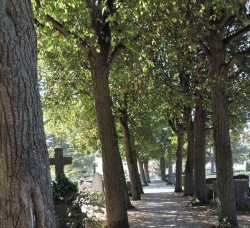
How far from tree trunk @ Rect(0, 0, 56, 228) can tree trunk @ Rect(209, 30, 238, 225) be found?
278 inches

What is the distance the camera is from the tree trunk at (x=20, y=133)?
122 inches

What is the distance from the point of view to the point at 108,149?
30.6ft

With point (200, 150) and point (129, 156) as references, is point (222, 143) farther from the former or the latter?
point (129, 156)

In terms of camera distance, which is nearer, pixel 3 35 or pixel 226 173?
pixel 3 35

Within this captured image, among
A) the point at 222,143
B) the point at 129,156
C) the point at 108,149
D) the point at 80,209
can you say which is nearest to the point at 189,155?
the point at 129,156

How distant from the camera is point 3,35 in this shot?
3197 millimetres

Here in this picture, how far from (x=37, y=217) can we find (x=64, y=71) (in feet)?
37.8

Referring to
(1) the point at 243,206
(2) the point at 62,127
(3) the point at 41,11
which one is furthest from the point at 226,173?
(2) the point at 62,127

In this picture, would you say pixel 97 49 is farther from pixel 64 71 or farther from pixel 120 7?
pixel 64 71

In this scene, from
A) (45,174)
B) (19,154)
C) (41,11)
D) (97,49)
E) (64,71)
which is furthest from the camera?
(64,71)

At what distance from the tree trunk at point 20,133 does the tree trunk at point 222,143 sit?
23.1ft

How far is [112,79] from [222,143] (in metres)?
5.20

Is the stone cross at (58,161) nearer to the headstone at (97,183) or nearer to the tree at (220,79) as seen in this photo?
the tree at (220,79)

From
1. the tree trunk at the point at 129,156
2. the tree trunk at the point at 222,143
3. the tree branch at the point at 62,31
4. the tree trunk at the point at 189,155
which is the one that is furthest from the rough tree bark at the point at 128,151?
the tree branch at the point at 62,31
